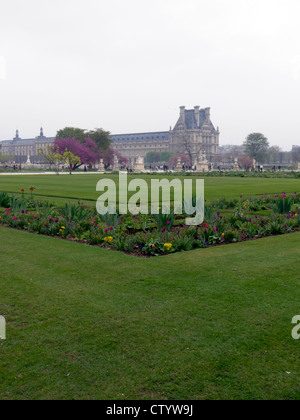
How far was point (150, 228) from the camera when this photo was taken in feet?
33.7

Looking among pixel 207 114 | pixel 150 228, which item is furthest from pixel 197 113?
pixel 150 228

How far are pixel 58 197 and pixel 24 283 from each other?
508 inches

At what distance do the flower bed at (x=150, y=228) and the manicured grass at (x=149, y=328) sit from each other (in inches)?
35.6

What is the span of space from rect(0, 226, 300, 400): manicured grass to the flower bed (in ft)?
2.97

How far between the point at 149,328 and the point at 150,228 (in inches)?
233

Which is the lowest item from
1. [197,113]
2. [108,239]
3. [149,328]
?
[149,328]

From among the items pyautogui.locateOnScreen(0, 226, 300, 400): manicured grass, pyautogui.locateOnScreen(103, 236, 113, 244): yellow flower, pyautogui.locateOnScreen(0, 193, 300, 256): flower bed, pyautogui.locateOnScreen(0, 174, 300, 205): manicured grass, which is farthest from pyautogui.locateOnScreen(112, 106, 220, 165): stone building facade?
pyautogui.locateOnScreen(0, 226, 300, 400): manicured grass

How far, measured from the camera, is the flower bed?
27.1 ft

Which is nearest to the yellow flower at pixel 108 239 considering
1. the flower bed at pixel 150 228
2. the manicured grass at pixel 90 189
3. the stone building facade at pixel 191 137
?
the flower bed at pixel 150 228

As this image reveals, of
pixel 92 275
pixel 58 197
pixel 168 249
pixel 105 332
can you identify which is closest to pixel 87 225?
pixel 168 249

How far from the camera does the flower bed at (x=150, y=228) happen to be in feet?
27.1

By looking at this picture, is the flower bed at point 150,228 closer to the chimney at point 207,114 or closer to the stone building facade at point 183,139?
the stone building facade at point 183,139

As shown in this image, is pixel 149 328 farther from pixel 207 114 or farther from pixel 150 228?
pixel 207 114
